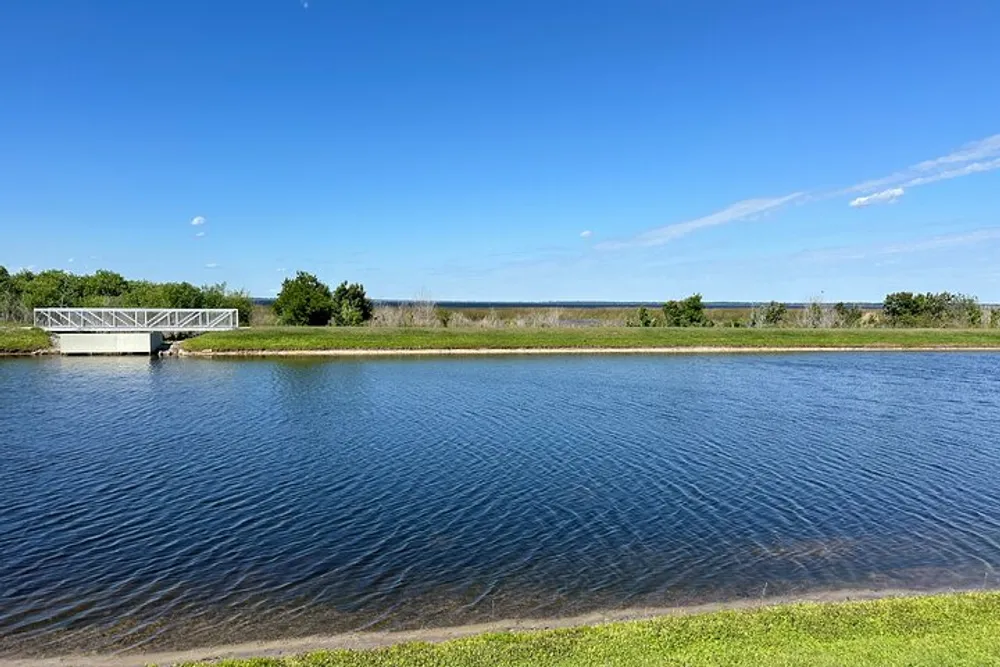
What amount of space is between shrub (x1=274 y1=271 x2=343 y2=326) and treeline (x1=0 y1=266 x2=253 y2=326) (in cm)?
451

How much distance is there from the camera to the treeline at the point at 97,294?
60.3 m

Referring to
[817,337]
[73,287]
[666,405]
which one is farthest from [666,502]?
[73,287]

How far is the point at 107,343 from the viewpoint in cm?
4700

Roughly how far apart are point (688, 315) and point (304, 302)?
1632 inches

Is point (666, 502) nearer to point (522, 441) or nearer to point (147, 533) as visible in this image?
point (522, 441)

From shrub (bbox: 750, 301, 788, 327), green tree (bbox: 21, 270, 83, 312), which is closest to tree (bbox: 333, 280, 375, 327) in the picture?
green tree (bbox: 21, 270, 83, 312)

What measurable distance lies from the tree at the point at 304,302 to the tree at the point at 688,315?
37.4 m

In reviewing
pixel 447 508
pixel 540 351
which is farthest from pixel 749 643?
pixel 540 351

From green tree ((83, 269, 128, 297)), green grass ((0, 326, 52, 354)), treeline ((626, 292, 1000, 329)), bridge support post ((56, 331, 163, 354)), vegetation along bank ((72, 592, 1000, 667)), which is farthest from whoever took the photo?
treeline ((626, 292, 1000, 329))

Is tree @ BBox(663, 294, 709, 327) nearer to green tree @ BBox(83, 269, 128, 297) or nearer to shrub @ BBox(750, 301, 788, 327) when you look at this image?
shrub @ BBox(750, 301, 788, 327)

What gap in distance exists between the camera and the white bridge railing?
50.8m

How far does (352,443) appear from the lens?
20.2 m

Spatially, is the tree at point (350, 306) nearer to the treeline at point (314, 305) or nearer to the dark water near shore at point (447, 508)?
the treeline at point (314, 305)

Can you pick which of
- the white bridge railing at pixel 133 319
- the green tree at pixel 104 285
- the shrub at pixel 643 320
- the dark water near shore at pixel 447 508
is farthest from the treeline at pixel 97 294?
the shrub at pixel 643 320
